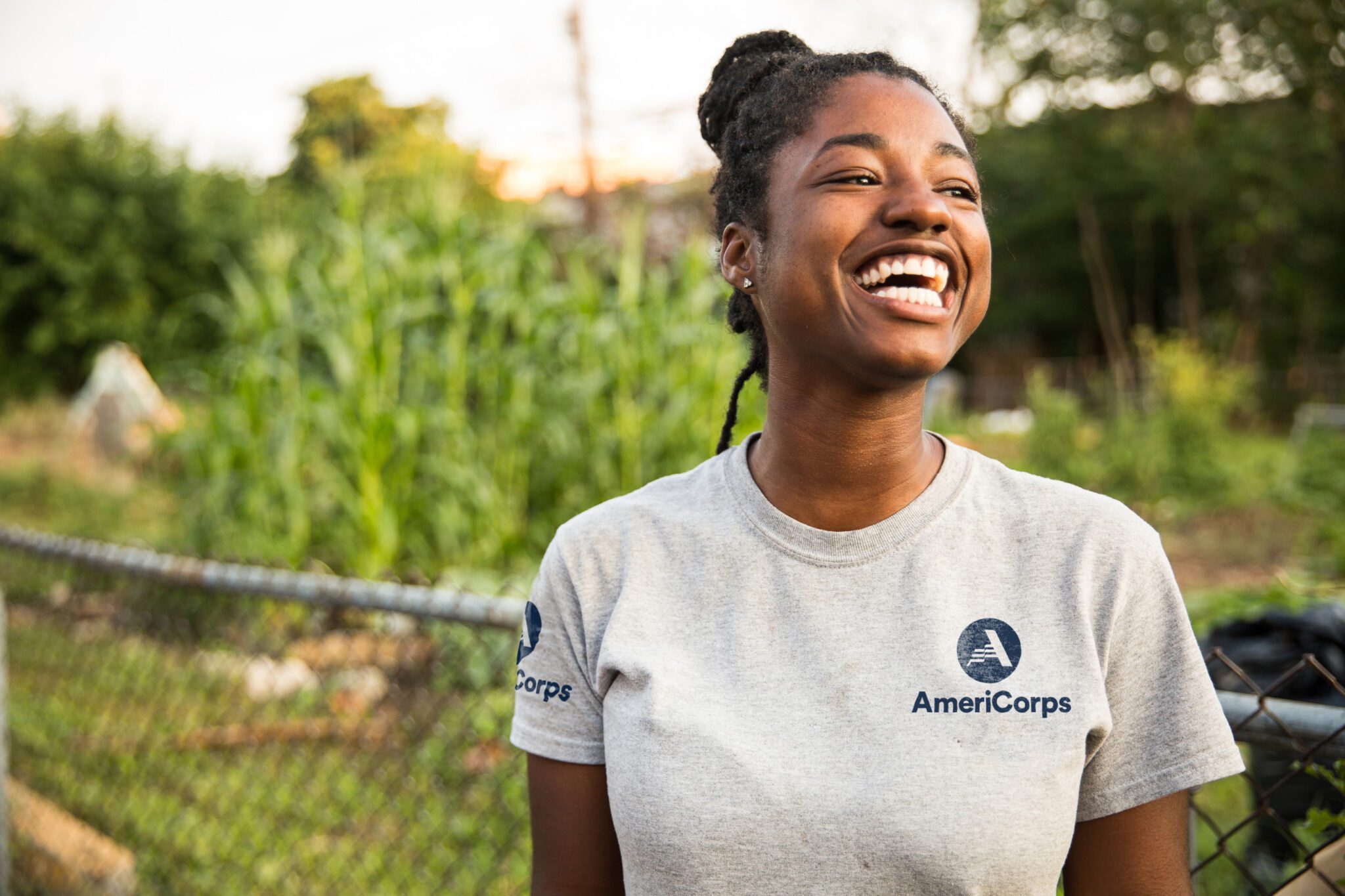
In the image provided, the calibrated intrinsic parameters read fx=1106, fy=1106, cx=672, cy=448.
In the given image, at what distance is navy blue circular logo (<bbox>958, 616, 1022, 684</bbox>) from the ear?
1.74 feet

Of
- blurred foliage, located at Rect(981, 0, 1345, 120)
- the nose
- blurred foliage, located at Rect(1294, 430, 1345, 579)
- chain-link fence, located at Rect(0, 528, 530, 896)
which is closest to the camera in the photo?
the nose

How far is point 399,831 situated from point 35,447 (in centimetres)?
1122

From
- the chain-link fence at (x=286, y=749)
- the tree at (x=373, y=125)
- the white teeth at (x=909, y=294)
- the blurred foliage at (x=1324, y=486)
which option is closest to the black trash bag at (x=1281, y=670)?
the chain-link fence at (x=286, y=749)

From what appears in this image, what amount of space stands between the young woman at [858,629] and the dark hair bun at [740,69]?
0.26 feet

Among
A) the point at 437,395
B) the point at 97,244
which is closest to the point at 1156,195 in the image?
the point at 97,244

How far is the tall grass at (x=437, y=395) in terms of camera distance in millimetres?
5211

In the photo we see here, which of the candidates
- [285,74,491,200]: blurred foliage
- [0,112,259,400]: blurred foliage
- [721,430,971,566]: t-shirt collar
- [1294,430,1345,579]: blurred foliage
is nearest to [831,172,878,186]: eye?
[721,430,971,566]: t-shirt collar

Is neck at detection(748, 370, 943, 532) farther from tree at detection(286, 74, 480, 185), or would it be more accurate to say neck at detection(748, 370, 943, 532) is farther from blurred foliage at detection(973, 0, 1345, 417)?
blurred foliage at detection(973, 0, 1345, 417)

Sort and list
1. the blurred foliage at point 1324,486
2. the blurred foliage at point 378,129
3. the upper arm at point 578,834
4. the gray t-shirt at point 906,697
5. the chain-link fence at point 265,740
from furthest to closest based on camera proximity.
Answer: the blurred foliage at point 378,129 → the blurred foliage at point 1324,486 → the chain-link fence at point 265,740 → the upper arm at point 578,834 → the gray t-shirt at point 906,697

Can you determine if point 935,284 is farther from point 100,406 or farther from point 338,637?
point 100,406

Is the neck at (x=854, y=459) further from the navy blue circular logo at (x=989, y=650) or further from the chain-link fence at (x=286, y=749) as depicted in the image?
the chain-link fence at (x=286, y=749)

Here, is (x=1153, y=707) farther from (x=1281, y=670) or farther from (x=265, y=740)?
(x=265, y=740)

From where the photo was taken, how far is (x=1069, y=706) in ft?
3.95

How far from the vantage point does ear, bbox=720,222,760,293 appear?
1467 millimetres
